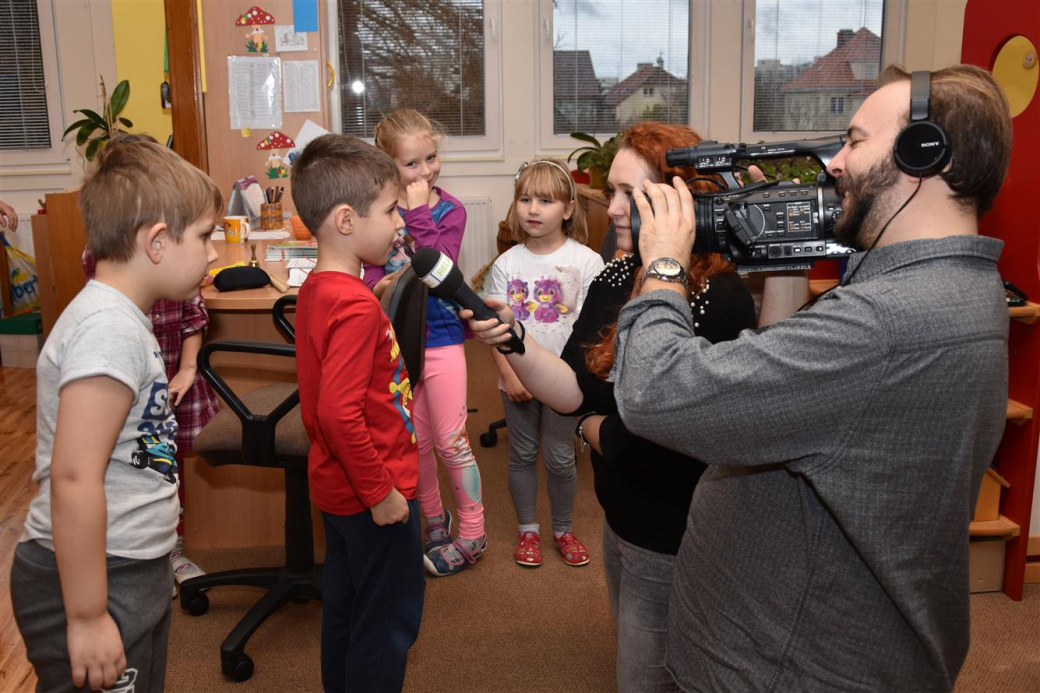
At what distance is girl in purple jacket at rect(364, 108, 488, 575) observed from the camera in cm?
239

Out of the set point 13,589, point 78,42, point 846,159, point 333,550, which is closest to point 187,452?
point 333,550

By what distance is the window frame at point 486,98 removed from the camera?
16.9 ft

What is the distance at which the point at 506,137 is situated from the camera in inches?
211

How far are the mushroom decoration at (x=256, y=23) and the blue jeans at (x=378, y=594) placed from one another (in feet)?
9.42

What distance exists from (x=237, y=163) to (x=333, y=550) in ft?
8.95

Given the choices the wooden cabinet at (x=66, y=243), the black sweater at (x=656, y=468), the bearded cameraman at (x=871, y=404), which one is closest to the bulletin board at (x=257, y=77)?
the wooden cabinet at (x=66, y=243)

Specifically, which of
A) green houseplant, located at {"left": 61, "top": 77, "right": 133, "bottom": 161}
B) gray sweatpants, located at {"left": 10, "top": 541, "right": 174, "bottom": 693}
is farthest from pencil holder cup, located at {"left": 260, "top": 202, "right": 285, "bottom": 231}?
gray sweatpants, located at {"left": 10, "top": 541, "right": 174, "bottom": 693}

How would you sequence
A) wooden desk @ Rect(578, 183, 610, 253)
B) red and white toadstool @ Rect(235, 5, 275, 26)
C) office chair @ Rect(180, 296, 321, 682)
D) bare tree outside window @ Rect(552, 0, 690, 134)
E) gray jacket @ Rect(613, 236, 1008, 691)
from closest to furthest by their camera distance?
gray jacket @ Rect(613, 236, 1008, 691)
office chair @ Rect(180, 296, 321, 682)
red and white toadstool @ Rect(235, 5, 275, 26)
wooden desk @ Rect(578, 183, 610, 253)
bare tree outside window @ Rect(552, 0, 690, 134)

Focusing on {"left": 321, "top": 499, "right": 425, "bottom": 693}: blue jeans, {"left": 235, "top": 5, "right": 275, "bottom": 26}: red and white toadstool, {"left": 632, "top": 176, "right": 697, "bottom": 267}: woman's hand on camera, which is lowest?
{"left": 321, "top": 499, "right": 425, "bottom": 693}: blue jeans

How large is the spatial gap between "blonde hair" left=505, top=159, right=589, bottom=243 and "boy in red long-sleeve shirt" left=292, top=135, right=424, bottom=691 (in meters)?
0.96

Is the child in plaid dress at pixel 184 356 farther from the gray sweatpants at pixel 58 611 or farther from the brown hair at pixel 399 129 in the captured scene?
the gray sweatpants at pixel 58 611

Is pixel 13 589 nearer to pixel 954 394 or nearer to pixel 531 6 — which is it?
pixel 954 394

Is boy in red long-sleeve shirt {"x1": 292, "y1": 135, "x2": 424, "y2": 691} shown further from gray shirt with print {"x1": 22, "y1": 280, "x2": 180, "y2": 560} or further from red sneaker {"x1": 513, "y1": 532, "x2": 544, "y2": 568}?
red sneaker {"x1": 513, "y1": 532, "x2": 544, "y2": 568}

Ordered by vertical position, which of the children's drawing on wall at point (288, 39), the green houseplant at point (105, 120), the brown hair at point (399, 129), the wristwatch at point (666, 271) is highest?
the children's drawing on wall at point (288, 39)
